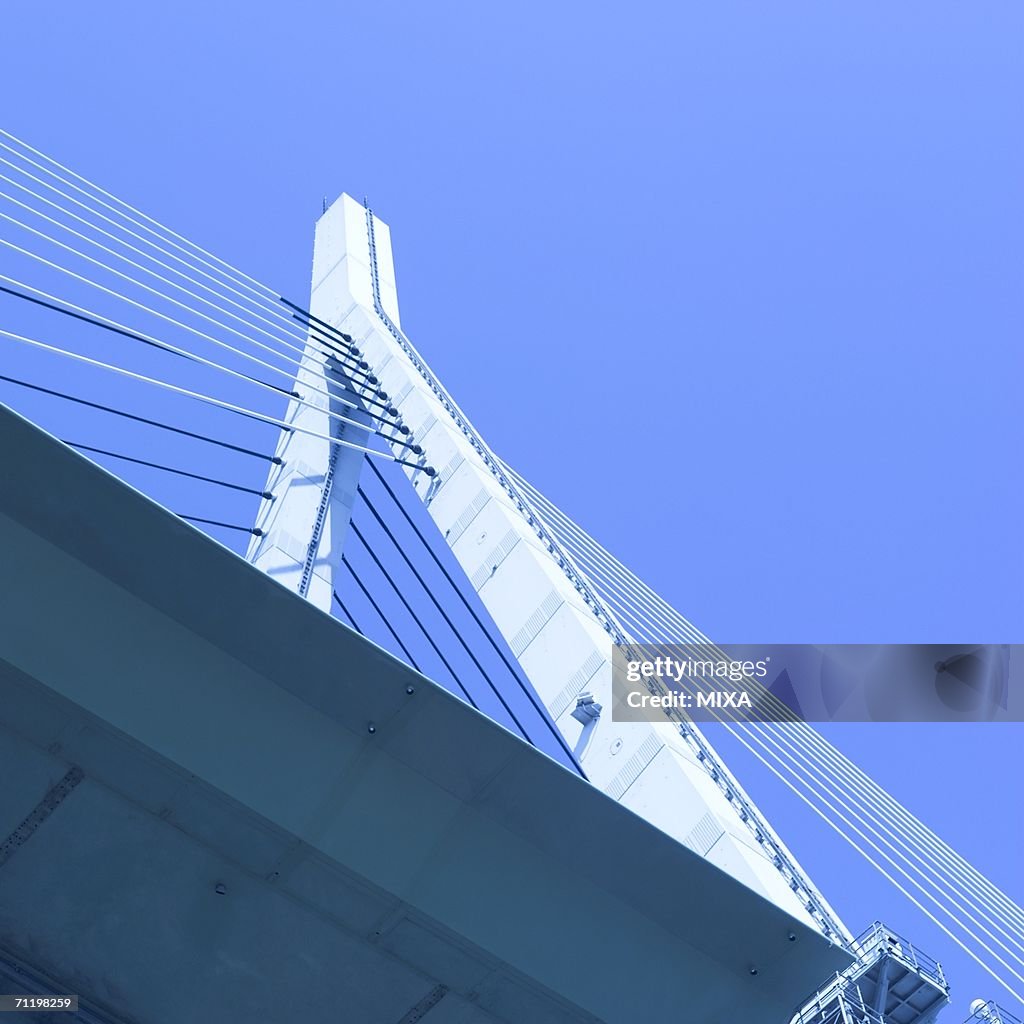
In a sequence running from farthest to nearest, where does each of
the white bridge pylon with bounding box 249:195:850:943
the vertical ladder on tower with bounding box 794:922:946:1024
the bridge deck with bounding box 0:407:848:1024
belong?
the white bridge pylon with bounding box 249:195:850:943
the vertical ladder on tower with bounding box 794:922:946:1024
the bridge deck with bounding box 0:407:848:1024

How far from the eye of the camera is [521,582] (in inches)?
640

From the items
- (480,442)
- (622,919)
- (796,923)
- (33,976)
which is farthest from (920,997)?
(480,442)

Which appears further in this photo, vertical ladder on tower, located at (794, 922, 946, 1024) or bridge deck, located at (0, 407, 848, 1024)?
vertical ladder on tower, located at (794, 922, 946, 1024)

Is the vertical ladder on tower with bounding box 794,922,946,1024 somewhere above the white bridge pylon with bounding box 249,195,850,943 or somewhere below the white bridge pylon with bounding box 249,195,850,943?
below

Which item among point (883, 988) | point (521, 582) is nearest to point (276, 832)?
point (883, 988)

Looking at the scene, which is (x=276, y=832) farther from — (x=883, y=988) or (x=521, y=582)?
(x=521, y=582)

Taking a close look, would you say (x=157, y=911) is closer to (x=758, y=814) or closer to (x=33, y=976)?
(x=33, y=976)

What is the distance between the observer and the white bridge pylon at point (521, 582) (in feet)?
42.7

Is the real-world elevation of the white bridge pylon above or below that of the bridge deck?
above

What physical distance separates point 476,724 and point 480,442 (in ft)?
30.4

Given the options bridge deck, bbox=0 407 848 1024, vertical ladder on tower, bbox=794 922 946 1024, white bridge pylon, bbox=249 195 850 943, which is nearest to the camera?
bridge deck, bbox=0 407 848 1024

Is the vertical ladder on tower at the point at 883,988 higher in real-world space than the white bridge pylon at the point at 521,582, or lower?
lower

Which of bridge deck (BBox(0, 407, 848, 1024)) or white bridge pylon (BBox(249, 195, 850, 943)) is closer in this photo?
bridge deck (BBox(0, 407, 848, 1024))

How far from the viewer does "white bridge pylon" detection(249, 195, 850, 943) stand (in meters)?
13.0
